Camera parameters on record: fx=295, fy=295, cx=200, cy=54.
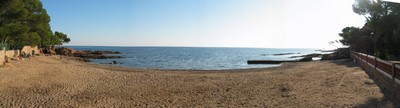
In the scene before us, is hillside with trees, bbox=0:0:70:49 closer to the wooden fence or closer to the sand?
the sand

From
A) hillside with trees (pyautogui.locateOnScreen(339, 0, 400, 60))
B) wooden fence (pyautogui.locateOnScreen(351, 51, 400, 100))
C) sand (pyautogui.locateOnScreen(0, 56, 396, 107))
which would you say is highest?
hillside with trees (pyautogui.locateOnScreen(339, 0, 400, 60))

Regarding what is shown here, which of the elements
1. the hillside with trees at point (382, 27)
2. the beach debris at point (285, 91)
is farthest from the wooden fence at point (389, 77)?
the hillside with trees at point (382, 27)

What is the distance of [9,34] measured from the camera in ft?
106

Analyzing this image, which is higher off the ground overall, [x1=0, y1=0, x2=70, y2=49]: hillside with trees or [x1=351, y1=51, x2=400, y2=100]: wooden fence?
[x1=0, y1=0, x2=70, y2=49]: hillside with trees

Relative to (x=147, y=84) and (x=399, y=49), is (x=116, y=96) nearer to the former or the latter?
(x=147, y=84)

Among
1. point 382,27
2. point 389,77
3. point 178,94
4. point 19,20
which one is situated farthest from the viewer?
point 19,20

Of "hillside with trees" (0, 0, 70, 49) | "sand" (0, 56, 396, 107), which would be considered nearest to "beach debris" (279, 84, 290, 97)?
"sand" (0, 56, 396, 107)

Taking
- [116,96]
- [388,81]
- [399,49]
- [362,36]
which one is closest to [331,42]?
[362,36]

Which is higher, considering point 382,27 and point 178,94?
point 382,27

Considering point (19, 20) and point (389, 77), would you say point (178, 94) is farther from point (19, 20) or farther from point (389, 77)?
point (19, 20)

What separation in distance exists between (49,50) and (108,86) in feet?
167

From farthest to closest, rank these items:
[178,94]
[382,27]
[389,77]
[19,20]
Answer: [19,20] → [382,27] → [178,94] → [389,77]

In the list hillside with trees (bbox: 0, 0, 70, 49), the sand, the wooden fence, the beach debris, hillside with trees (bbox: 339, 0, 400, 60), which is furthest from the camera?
hillside with trees (bbox: 0, 0, 70, 49)

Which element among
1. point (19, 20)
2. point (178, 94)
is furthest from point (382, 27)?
point (19, 20)
